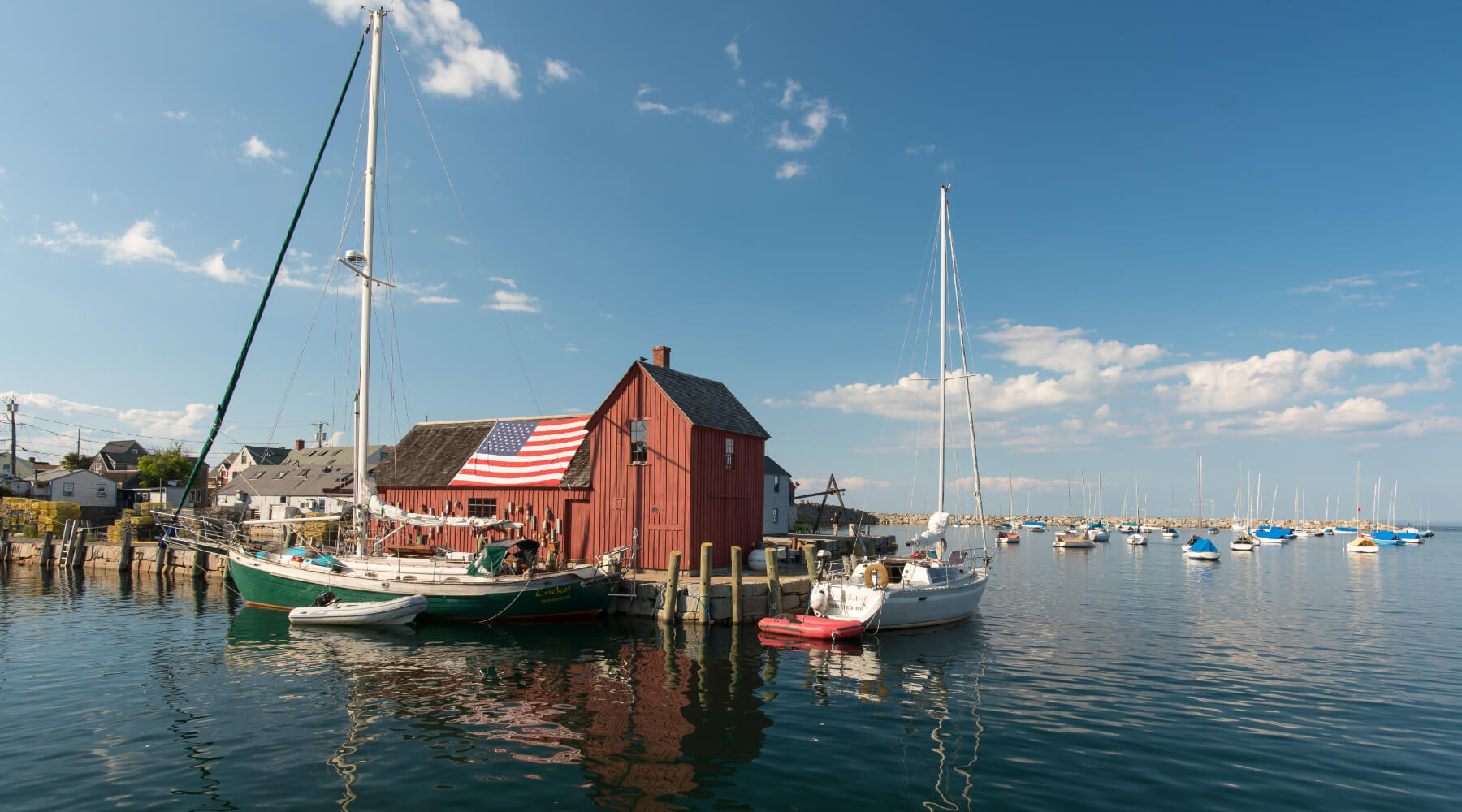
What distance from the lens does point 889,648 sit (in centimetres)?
2289

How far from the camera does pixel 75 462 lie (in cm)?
8550

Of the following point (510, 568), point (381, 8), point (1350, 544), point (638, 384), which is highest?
point (381, 8)

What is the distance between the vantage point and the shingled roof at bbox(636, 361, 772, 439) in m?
30.6

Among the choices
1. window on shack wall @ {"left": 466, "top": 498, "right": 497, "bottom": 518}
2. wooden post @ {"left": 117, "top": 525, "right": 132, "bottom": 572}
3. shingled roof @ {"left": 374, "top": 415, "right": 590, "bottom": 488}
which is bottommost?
wooden post @ {"left": 117, "top": 525, "right": 132, "bottom": 572}

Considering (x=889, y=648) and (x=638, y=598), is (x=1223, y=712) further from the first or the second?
(x=638, y=598)

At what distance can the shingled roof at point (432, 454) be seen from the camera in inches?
1438

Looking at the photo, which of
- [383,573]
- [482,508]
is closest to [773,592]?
[383,573]

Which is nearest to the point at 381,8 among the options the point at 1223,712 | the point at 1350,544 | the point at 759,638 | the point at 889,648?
the point at 759,638

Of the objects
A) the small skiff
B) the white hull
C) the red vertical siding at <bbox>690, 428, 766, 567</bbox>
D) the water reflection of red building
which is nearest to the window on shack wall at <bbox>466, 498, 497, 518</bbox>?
the small skiff

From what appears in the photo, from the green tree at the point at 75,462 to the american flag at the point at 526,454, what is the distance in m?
78.8

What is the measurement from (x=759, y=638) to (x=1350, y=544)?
8474cm

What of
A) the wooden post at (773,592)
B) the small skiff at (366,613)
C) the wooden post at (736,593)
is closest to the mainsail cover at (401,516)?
the small skiff at (366,613)

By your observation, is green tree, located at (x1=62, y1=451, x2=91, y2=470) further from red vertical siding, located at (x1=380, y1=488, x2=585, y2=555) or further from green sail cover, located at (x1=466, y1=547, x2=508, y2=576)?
green sail cover, located at (x1=466, y1=547, x2=508, y2=576)

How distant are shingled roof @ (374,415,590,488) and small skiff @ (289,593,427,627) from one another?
426 inches
